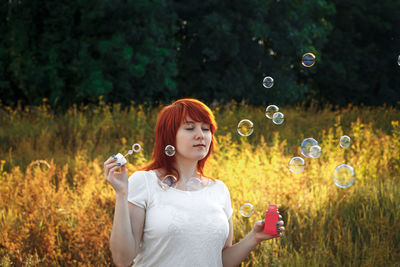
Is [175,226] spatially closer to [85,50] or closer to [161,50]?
[85,50]

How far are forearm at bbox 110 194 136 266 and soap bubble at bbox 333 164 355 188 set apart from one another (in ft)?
5.64

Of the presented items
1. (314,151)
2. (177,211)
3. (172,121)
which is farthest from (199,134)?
(314,151)

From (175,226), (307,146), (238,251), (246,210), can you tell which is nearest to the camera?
(175,226)

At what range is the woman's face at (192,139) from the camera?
223cm

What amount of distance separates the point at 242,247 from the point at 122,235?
71 centimetres

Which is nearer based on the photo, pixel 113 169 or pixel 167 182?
pixel 113 169

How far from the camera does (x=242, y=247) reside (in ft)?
7.61

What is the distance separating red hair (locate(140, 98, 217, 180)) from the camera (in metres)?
2.24

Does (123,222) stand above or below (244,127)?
below

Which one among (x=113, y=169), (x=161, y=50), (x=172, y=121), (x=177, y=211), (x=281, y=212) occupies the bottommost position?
(x=281, y=212)

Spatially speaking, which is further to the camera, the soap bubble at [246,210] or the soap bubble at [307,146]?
the soap bubble at [307,146]

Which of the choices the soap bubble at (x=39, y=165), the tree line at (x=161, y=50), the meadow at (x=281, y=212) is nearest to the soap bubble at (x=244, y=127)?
the meadow at (x=281, y=212)

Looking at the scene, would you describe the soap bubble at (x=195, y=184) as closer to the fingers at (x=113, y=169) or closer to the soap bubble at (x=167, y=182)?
the soap bubble at (x=167, y=182)

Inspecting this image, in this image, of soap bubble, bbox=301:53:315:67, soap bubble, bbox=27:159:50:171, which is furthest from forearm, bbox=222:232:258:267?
soap bubble, bbox=27:159:50:171
